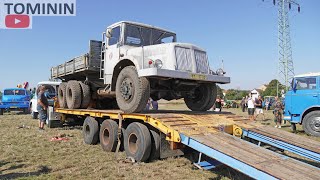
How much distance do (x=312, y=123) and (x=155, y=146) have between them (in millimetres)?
7309

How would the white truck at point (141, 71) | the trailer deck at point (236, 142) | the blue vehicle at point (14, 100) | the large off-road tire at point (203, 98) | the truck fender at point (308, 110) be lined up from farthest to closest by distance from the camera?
1. the blue vehicle at point (14, 100)
2. the truck fender at point (308, 110)
3. the large off-road tire at point (203, 98)
4. the white truck at point (141, 71)
5. the trailer deck at point (236, 142)

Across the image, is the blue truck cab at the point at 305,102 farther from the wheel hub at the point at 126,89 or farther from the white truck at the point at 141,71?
the wheel hub at the point at 126,89

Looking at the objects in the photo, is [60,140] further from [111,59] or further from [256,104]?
[256,104]

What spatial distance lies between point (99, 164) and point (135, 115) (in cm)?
119

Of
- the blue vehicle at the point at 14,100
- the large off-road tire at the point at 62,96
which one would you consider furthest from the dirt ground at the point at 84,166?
the blue vehicle at the point at 14,100

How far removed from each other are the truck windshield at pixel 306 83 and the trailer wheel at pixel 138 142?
7.58 metres

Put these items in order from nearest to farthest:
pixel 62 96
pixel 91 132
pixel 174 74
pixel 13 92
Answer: pixel 174 74, pixel 91 132, pixel 62 96, pixel 13 92

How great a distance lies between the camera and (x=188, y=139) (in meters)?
4.68

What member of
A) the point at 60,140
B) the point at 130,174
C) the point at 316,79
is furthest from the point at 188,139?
the point at 316,79

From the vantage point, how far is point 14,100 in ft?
66.6

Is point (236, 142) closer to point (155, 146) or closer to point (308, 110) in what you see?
point (155, 146)

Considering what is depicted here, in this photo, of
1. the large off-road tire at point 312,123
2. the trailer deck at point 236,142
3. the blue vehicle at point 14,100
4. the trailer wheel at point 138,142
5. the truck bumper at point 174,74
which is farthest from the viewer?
the blue vehicle at point 14,100

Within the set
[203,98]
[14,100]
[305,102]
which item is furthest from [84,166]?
[14,100]

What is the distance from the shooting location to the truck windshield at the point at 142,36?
7471mm
